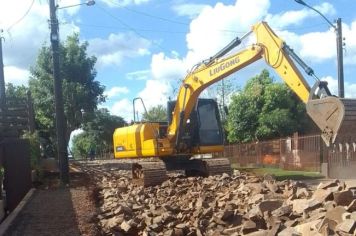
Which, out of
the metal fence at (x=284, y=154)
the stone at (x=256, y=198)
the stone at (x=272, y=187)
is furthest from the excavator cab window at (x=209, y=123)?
the stone at (x=256, y=198)

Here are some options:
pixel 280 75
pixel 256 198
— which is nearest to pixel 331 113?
pixel 256 198

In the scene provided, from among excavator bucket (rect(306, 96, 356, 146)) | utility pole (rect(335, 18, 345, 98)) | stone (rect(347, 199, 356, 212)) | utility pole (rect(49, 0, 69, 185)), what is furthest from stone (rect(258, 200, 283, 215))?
utility pole (rect(335, 18, 345, 98))

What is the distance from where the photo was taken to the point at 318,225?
7.43 metres

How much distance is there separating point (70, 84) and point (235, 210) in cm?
3075

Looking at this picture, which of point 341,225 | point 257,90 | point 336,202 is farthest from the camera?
point 257,90

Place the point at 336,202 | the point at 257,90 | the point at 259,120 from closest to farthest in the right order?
the point at 336,202 < the point at 259,120 < the point at 257,90

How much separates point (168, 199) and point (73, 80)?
1096 inches

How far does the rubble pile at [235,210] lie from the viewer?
26.0 feet

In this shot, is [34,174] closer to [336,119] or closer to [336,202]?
[336,119]

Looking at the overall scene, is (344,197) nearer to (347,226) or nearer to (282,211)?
(282,211)

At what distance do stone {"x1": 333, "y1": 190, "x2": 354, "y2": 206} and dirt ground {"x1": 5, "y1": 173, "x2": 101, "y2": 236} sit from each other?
416 cm

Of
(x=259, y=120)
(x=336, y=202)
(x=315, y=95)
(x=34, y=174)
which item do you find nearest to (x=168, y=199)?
(x=315, y=95)

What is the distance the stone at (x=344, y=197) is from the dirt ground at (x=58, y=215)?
4157 mm

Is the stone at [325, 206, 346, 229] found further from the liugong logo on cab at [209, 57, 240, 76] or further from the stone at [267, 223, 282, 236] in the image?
the liugong logo on cab at [209, 57, 240, 76]
